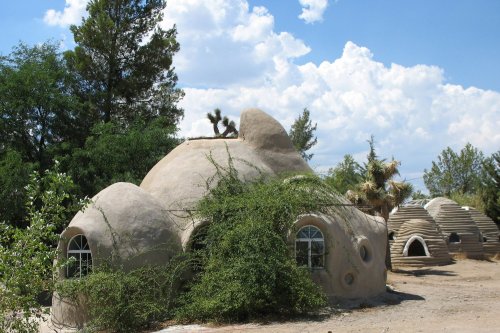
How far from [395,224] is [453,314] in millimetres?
21401

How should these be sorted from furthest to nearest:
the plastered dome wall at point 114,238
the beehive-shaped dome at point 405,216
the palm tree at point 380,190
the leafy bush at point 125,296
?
the beehive-shaped dome at point 405,216 → the palm tree at point 380,190 → the plastered dome wall at point 114,238 → the leafy bush at point 125,296

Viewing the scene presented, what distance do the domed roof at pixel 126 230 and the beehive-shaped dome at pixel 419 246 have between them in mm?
19823

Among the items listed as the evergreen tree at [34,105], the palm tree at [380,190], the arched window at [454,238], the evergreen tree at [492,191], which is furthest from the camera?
the evergreen tree at [492,191]

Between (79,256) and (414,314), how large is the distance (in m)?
8.66

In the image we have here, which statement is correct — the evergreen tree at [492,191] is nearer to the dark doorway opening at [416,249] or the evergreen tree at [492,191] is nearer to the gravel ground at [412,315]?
the dark doorway opening at [416,249]

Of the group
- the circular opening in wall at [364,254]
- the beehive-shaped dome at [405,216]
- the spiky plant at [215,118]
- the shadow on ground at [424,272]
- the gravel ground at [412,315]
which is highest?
the spiky plant at [215,118]

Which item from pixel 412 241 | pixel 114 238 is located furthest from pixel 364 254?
pixel 412 241

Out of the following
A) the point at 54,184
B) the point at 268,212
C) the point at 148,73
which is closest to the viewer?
the point at 54,184

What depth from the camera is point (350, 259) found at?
1644cm

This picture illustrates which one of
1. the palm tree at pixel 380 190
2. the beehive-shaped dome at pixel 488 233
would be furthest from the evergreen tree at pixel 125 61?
the beehive-shaped dome at pixel 488 233

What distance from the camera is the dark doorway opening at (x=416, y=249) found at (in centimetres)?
3391

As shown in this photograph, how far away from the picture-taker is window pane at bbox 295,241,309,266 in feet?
52.3

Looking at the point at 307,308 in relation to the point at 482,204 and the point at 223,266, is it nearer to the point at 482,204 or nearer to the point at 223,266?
the point at 223,266

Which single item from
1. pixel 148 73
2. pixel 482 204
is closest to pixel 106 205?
pixel 148 73
